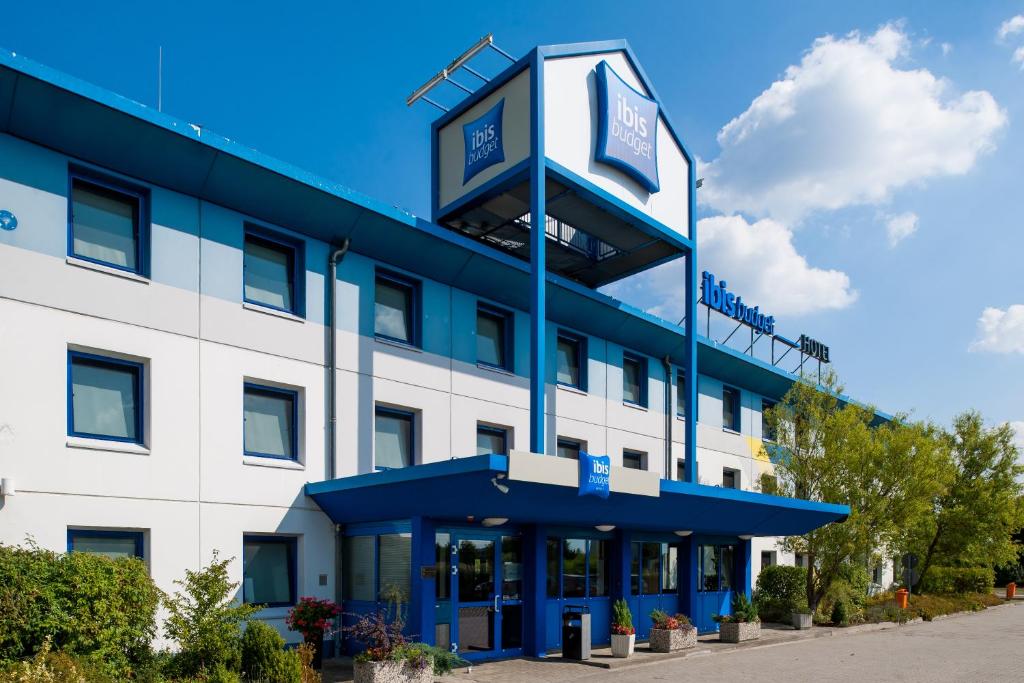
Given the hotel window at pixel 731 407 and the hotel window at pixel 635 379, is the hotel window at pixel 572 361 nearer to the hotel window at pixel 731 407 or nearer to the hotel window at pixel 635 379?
the hotel window at pixel 635 379

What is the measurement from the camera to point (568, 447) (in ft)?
77.5

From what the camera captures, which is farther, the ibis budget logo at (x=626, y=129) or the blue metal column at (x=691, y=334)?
the blue metal column at (x=691, y=334)

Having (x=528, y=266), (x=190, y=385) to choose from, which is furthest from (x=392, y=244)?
(x=190, y=385)

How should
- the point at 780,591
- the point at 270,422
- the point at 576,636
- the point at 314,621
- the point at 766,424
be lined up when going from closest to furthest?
the point at 314,621, the point at 270,422, the point at 576,636, the point at 780,591, the point at 766,424

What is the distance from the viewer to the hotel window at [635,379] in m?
26.5

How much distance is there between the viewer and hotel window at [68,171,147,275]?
1433 cm

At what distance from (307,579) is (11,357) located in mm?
6744

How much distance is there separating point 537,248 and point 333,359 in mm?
5039

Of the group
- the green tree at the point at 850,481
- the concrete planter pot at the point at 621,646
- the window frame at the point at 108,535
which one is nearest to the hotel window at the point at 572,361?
the concrete planter pot at the point at 621,646

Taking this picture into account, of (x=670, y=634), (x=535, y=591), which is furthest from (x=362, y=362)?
(x=670, y=634)

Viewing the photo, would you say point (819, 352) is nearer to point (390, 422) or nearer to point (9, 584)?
point (390, 422)

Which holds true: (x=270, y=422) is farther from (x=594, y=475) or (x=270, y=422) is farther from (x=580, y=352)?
(x=580, y=352)

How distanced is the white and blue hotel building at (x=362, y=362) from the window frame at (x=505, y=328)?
0.11 meters

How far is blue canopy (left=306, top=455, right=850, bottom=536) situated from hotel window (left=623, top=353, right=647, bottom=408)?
4.88 metres
